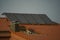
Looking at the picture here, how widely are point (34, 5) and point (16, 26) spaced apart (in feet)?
4.10

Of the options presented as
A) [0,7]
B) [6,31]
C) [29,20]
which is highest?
[0,7]

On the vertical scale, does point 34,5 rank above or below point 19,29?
above

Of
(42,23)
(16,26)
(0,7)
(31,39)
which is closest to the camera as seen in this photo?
(31,39)

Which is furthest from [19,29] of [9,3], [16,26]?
[9,3]

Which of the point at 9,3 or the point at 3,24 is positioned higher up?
the point at 9,3

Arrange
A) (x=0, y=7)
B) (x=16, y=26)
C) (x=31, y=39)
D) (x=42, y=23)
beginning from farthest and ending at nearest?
(x=0, y=7) < (x=42, y=23) < (x=16, y=26) < (x=31, y=39)

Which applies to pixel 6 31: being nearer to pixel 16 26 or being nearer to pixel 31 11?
pixel 16 26

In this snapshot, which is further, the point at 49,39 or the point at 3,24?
the point at 3,24

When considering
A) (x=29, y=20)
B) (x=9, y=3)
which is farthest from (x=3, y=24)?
(x=9, y=3)

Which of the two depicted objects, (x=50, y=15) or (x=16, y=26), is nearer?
(x=16, y=26)

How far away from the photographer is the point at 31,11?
2.75 meters

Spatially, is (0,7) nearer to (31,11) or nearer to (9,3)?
(9,3)

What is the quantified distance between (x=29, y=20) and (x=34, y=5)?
2.58ft

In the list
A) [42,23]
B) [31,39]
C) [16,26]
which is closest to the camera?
[31,39]
